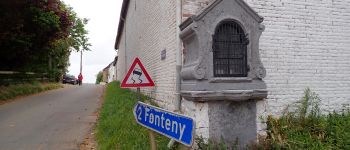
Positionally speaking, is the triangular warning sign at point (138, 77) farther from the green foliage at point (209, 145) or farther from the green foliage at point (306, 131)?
the green foliage at point (306, 131)

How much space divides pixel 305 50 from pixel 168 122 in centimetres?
603

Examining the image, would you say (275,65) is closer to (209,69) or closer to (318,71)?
(318,71)

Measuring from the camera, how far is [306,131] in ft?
23.0

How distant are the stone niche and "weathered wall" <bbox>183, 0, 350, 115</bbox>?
6.55 feet

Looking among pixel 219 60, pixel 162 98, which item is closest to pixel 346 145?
pixel 219 60

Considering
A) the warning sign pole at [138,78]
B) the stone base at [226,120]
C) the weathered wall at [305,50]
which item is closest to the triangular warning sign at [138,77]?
the warning sign pole at [138,78]

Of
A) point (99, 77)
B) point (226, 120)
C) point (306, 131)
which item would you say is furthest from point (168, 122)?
point (99, 77)

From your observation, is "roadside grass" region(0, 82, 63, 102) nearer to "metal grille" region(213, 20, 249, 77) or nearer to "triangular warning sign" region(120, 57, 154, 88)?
"triangular warning sign" region(120, 57, 154, 88)

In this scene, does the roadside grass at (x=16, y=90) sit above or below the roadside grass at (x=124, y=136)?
above

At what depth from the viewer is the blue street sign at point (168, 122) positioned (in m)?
3.21

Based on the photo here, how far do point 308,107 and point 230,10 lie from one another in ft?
12.9

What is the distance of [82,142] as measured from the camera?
759 centimetres

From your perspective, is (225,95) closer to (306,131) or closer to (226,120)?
(226,120)

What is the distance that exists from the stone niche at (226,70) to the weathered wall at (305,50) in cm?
200
